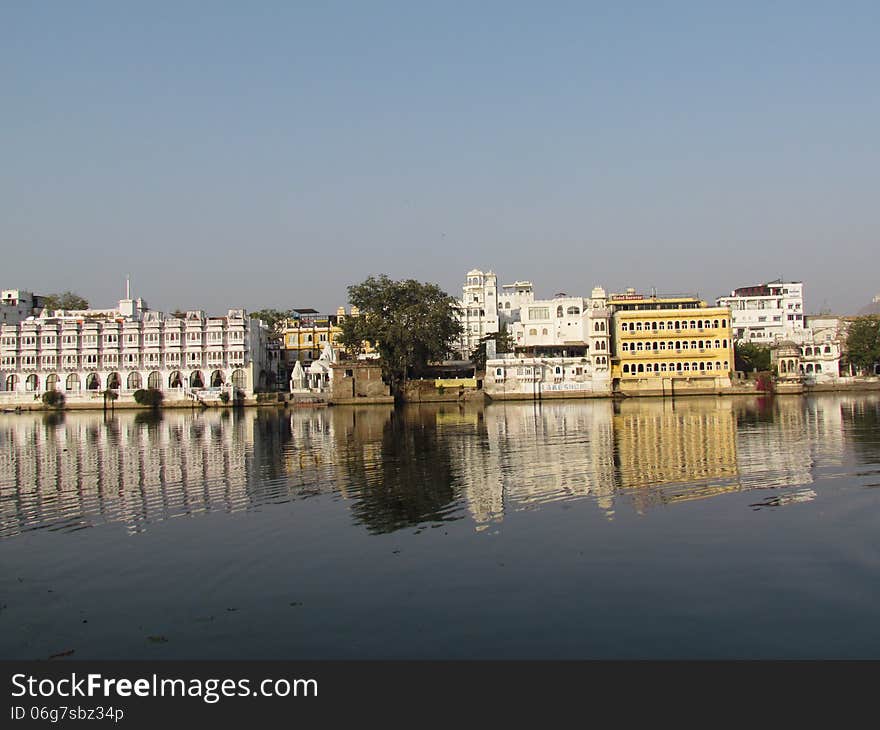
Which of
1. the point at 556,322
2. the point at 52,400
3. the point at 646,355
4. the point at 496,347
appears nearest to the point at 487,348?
the point at 496,347

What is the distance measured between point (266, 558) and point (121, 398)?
64.2 metres

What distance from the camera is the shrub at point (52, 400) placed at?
72.3 meters

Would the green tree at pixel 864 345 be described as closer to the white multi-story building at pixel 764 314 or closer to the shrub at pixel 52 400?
the white multi-story building at pixel 764 314

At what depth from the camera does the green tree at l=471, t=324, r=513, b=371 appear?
7581 centimetres

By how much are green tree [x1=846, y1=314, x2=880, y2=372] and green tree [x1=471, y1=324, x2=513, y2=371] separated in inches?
1245

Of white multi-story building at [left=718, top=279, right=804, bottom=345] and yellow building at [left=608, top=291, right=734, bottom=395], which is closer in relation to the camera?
yellow building at [left=608, top=291, right=734, bottom=395]

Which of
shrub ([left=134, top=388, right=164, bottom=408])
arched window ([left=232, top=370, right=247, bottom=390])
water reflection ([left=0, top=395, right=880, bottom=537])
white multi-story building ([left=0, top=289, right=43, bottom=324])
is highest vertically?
white multi-story building ([left=0, top=289, right=43, bottom=324])

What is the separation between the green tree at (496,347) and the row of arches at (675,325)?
37.2 feet

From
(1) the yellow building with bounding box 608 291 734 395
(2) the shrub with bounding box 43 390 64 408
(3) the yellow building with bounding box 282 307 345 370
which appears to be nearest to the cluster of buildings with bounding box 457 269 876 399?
(1) the yellow building with bounding box 608 291 734 395

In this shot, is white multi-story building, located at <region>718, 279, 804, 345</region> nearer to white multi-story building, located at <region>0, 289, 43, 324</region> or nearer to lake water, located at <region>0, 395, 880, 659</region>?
lake water, located at <region>0, 395, 880, 659</region>

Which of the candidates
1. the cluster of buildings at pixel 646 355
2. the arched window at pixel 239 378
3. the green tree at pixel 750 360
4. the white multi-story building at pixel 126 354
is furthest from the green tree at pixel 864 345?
the arched window at pixel 239 378

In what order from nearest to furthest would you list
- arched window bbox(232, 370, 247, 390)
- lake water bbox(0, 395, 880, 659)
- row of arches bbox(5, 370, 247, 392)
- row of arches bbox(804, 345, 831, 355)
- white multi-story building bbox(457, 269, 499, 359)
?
lake water bbox(0, 395, 880, 659) → row of arches bbox(804, 345, 831, 355) → arched window bbox(232, 370, 247, 390) → row of arches bbox(5, 370, 247, 392) → white multi-story building bbox(457, 269, 499, 359)

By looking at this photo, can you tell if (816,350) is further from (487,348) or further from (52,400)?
(52,400)

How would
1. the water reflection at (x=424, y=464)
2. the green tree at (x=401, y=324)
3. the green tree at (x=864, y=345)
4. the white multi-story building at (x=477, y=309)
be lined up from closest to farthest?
the water reflection at (x=424, y=464) < the green tree at (x=401, y=324) < the green tree at (x=864, y=345) < the white multi-story building at (x=477, y=309)
